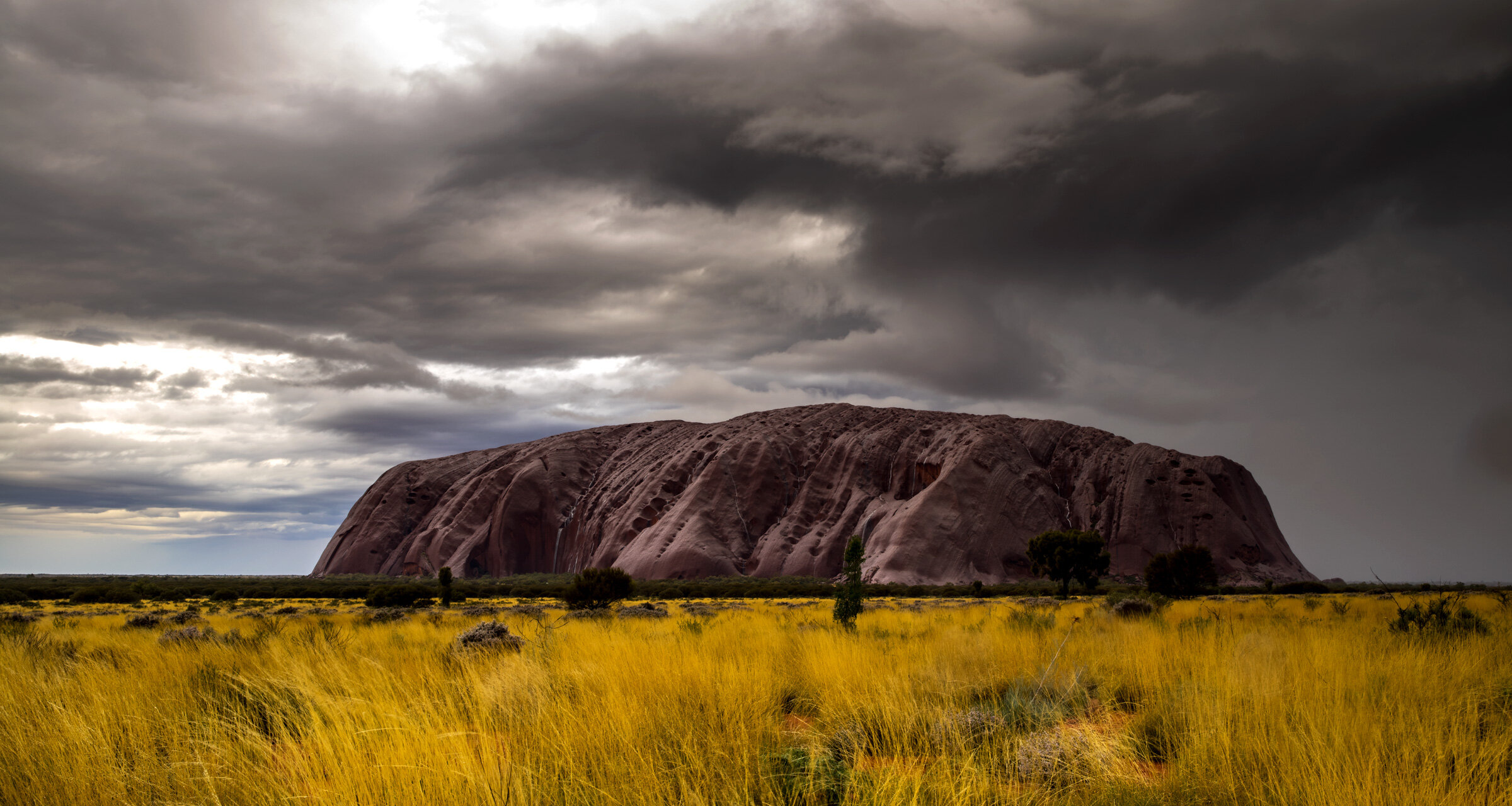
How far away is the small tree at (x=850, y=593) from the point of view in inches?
574

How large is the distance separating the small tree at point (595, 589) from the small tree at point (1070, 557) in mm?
30528

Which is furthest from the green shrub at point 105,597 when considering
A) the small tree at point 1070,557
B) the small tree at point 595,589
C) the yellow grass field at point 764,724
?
the small tree at point 1070,557

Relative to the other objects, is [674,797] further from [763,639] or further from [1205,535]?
[1205,535]

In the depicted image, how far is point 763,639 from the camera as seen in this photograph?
1132 centimetres

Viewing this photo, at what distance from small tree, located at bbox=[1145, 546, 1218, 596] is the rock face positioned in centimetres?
3015

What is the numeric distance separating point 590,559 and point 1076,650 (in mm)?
92303

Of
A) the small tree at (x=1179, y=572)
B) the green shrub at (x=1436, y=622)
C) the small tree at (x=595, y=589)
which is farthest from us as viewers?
the small tree at (x=1179, y=572)

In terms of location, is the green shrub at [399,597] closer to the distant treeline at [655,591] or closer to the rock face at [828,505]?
the distant treeline at [655,591]

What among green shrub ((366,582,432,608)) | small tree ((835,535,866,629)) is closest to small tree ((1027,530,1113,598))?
small tree ((835,535,866,629))

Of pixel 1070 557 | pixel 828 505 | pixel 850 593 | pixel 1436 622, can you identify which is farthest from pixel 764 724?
pixel 828 505

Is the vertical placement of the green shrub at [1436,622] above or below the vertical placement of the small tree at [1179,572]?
above

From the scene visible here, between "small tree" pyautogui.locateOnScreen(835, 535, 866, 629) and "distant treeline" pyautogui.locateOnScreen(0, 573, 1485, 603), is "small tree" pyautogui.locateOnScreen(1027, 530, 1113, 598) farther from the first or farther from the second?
"small tree" pyautogui.locateOnScreen(835, 535, 866, 629)

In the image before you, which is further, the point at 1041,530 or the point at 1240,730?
the point at 1041,530

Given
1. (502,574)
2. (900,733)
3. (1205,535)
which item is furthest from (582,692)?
(502,574)
